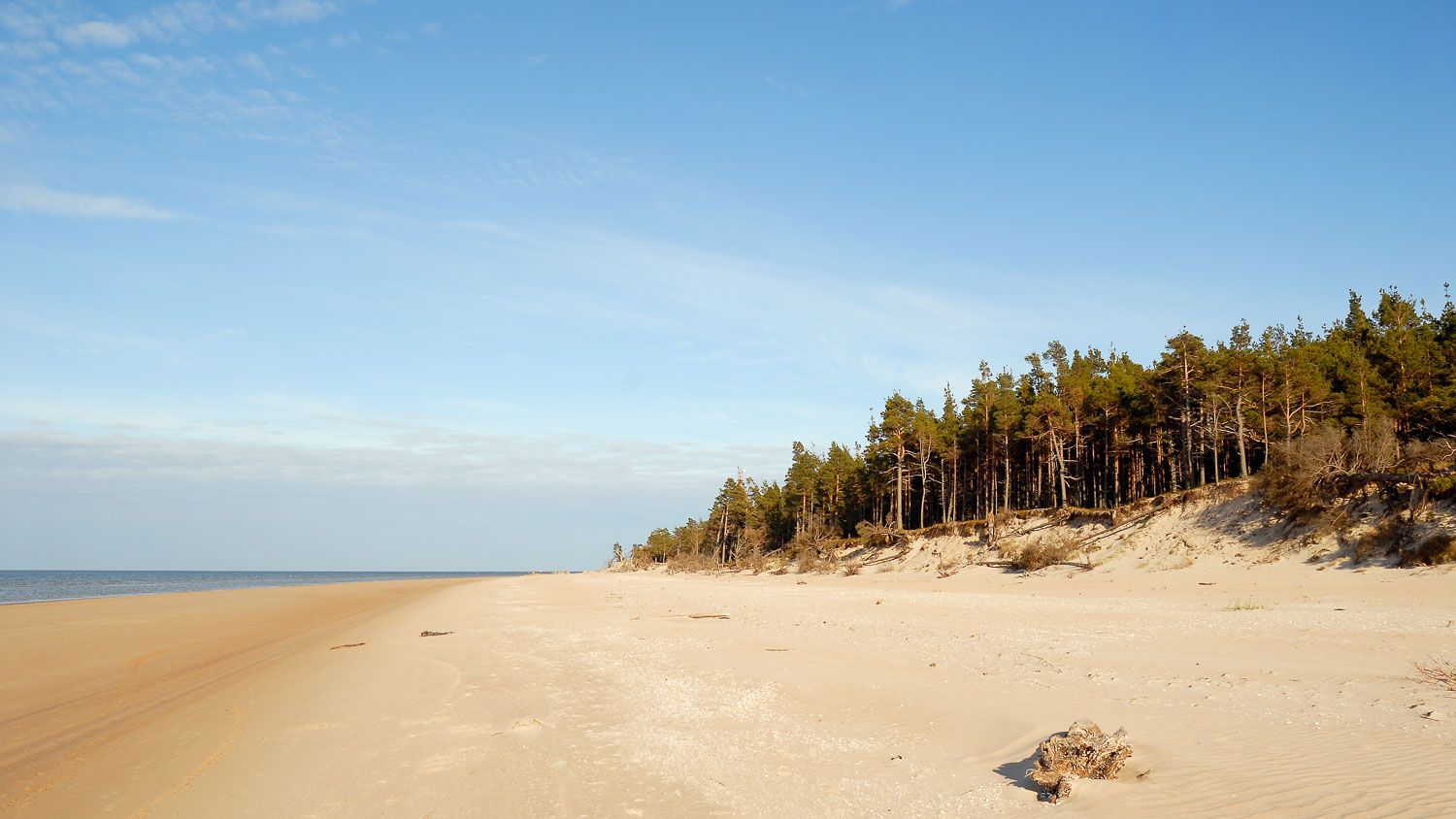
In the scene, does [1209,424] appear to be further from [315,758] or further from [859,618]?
[315,758]

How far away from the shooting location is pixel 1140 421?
46.2 meters

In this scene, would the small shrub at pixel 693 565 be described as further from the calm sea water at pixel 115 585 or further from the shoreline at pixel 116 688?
the shoreline at pixel 116 688

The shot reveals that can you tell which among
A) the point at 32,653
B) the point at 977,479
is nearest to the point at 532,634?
the point at 32,653

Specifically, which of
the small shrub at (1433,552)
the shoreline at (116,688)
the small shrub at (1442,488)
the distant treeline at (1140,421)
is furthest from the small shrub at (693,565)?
the small shrub at (1433,552)

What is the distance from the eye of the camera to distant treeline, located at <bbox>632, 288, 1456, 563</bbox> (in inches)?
1503

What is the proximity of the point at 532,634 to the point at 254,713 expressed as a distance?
24.8 feet

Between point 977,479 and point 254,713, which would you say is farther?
point 977,479

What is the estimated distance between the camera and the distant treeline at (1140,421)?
125 ft

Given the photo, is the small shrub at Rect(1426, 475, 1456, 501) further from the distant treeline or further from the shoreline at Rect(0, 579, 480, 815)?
the shoreline at Rect(0, 579, 480, 815)

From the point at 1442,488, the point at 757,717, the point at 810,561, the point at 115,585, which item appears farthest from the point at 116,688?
the point at 115,585

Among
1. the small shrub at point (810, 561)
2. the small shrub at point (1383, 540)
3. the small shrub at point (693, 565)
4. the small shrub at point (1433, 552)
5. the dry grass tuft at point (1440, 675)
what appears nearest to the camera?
the dry grass tuft at point (1440, 675)

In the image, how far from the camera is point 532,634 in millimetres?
16734

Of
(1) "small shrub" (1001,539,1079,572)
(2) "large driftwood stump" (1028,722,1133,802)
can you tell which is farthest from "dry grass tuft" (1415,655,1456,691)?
(1) "small shrub" (1001,539,1079,572)

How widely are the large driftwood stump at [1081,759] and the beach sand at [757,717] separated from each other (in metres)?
0.12
